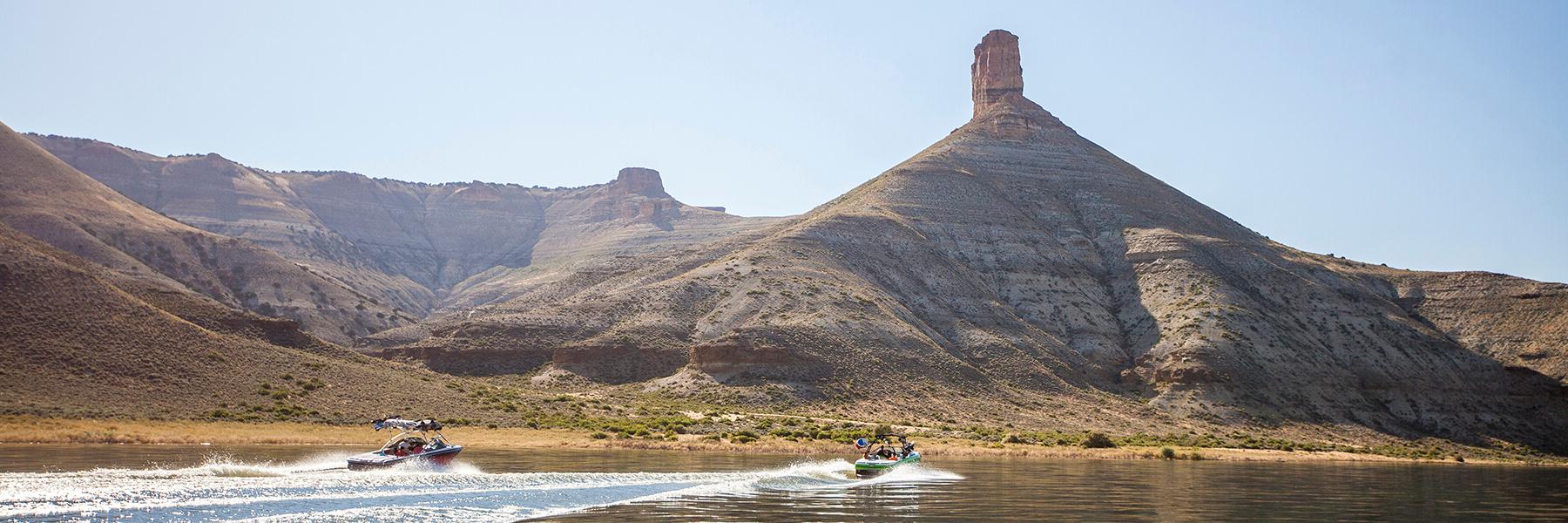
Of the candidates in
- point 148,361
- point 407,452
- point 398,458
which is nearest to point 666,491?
point 398,458

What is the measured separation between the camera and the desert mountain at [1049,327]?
Result: 96438 mm

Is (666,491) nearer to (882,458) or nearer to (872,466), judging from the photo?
(872,466)

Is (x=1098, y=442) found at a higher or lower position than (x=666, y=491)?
higher

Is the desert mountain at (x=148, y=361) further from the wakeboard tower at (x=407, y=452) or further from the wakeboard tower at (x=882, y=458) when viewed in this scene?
the wakeboard tower at (x=882, y=458)

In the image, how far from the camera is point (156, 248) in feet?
426

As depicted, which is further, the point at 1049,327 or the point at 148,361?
the point at 1049,327

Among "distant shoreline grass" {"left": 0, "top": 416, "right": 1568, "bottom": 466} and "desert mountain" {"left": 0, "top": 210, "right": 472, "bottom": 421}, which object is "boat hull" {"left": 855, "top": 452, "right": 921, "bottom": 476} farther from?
"desert mountain" {"left": 0, "top": 210, "right": 472, "bottom": 421}

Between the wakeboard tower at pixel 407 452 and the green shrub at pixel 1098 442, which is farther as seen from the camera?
the green shrub at pixel 1098 442

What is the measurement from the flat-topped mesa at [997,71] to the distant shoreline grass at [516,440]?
10862cm

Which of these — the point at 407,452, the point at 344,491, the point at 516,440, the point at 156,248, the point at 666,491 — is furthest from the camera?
the point at 156,248

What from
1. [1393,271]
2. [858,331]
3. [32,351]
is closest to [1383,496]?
[858,331]

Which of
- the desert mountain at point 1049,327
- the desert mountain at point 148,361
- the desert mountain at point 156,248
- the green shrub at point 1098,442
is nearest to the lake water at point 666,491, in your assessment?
the desert mountain at point 148,361

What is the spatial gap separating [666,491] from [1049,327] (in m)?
81.6

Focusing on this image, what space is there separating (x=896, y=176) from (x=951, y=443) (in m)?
77.4
